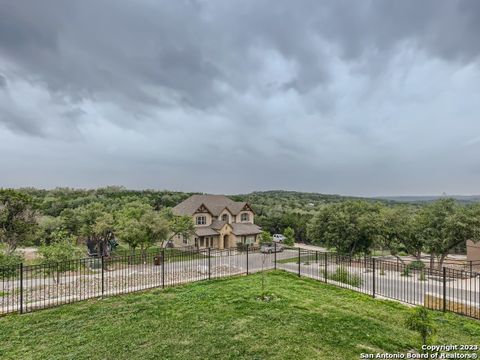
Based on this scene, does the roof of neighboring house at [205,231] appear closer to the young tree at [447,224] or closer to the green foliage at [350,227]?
the green foliage at [350,227]

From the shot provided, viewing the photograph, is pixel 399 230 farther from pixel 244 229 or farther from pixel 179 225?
pixel 179 225

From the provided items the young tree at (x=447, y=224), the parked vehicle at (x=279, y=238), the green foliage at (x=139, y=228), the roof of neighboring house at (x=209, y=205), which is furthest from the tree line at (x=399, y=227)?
the green foliage at (x=139, y=228)

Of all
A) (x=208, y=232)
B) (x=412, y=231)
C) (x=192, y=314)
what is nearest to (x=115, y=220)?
(x=208, y=232)

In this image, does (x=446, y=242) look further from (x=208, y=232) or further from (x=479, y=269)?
(x=208, y=232)

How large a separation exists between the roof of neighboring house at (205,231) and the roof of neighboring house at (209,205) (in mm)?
1839

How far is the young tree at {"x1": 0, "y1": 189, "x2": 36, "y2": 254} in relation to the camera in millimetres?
19344

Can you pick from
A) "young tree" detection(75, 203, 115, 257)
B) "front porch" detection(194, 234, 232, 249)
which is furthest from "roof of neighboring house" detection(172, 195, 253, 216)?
"young tree" detection(75, 203, 115, 257)

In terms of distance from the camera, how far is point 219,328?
6453 millimetres

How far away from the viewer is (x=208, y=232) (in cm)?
3061

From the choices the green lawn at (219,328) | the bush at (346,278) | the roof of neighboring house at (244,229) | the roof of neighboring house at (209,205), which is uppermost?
the roof of neighboring house at (209,205)

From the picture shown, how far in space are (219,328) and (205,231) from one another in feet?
80.5

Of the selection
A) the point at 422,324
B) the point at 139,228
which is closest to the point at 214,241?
the point at 139,228

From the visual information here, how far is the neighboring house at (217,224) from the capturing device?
30.6 metres

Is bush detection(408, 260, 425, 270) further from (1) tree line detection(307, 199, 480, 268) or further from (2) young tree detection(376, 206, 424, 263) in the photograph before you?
(2) young tree detection(376, 206, 424, 263)
